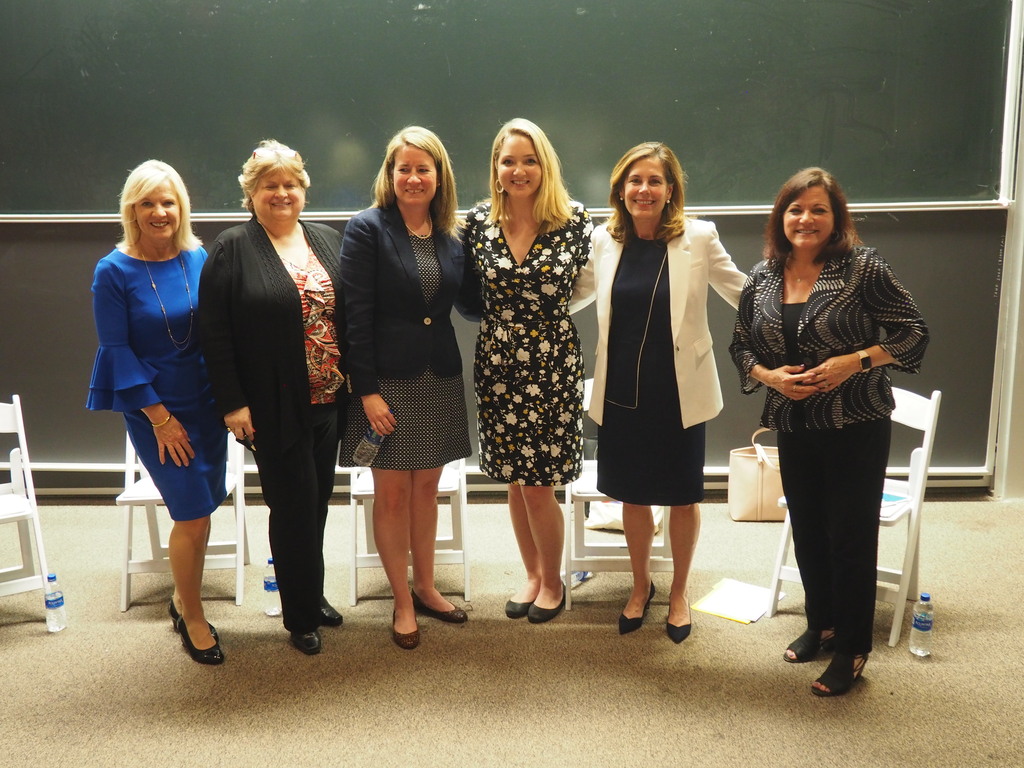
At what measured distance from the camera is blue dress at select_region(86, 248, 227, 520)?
2.36m

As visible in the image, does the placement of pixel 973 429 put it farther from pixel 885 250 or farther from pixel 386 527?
pixel 386 527

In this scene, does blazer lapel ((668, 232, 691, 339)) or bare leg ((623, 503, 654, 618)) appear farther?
bare leg ((623, 503, 654, 618))

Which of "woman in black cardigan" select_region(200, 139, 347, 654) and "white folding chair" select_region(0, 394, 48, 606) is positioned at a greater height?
"woman in black cardigan" select_region(200, 139, 347, 654)

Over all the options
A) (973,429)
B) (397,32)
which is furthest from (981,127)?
(397,32)

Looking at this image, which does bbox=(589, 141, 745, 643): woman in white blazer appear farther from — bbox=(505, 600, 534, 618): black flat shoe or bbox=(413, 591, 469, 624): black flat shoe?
bbox=(413, 591, 469, 624): black flat shoe

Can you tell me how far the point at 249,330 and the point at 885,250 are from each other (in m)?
2.93

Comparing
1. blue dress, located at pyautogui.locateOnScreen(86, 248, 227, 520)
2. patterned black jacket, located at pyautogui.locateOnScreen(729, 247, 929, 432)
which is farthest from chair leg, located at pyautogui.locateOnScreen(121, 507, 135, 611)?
patterned black jacket, located at pyautogui.locateOnScreen(729, 247, 929, 432)

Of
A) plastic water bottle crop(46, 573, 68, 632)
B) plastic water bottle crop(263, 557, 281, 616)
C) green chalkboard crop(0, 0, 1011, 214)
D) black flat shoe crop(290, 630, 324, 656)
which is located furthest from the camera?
green chalkboard crop(0, 0, 1011, 214)

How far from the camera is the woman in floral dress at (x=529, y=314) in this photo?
253 cm

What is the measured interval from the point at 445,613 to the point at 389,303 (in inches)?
44.4

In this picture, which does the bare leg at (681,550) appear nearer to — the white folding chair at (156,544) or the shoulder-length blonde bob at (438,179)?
the shoulder-length blonde bob at (438,179)

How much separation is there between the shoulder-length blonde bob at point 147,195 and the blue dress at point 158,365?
0.05 metres

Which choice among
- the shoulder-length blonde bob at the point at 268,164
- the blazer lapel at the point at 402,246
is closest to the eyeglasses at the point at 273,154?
the shoulder-length blonde bob at the point at 268,164

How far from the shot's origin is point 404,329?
2.49 meters
